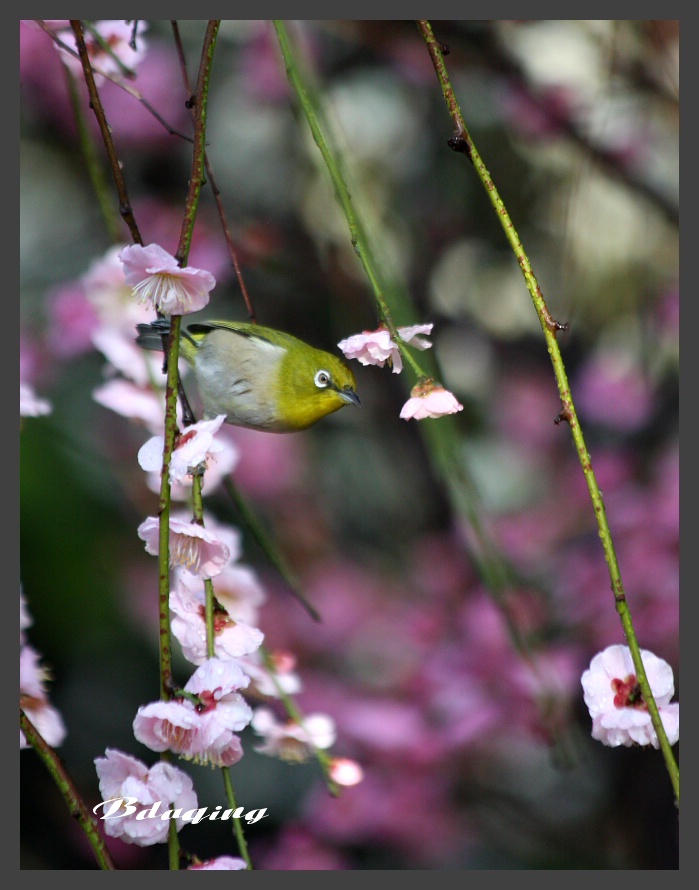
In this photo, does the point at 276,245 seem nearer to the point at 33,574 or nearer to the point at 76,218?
the point at 76,218

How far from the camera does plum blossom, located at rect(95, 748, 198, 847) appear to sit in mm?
556

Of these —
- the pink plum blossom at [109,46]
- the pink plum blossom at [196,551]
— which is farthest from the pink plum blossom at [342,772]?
the pink plum blossom at [109,46]

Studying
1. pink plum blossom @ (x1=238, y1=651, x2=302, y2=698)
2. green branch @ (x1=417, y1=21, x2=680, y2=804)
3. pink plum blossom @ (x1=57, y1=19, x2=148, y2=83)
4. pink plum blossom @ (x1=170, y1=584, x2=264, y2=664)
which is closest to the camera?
green branch @ (x1=417, y1=21, x2=680, y2=804)

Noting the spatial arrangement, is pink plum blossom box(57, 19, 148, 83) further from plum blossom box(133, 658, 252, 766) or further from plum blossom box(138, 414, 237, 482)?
plum blossom box(133, 658, 252, 766)

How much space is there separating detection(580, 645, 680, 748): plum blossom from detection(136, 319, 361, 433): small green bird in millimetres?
332

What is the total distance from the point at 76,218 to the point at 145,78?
219 mm

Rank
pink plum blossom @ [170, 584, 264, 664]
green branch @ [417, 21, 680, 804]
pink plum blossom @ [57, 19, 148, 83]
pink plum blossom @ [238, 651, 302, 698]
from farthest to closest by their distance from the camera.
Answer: pink plum blossom @ [57, 19, 148, 83] → pink plum blossom @ [238, 651, 302, 698] → pink plum blossom @ [170, 584, 264, 664] → green branch @ [417, 21, 680, 804]

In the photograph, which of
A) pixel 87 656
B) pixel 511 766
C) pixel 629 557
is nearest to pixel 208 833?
pixel 87 656

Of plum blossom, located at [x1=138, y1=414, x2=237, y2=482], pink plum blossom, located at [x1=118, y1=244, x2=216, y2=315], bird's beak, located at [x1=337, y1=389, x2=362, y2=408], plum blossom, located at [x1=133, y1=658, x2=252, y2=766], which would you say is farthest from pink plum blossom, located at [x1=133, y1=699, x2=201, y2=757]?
bird's beak, located at [x1=337, y1=389, x2=362, y2=408]

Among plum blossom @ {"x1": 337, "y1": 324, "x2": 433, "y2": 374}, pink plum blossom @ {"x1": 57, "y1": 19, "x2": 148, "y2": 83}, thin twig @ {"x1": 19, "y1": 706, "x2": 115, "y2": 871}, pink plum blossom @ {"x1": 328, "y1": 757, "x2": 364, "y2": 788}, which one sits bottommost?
thin twig @ {"x1": 19, "y1": 706, "x2": 115, "y2": 871}

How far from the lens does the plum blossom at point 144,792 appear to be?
21.9 inches

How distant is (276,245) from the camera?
128 centimetres

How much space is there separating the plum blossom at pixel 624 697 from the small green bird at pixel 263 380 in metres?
0.33

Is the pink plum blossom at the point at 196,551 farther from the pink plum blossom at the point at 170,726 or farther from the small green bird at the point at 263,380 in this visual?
the small green bird at the point at 263,380
